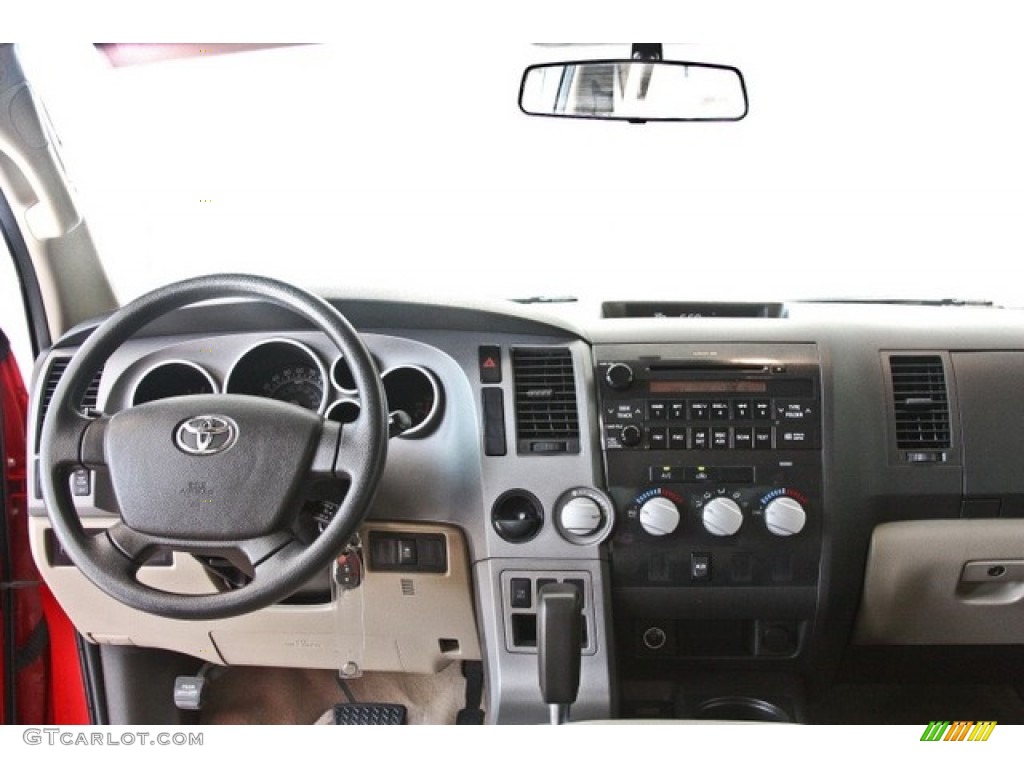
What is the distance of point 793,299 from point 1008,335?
0.45 metres

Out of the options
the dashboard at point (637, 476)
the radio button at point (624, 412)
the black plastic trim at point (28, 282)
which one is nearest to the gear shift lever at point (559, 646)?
the dashboard at point (637, 476)

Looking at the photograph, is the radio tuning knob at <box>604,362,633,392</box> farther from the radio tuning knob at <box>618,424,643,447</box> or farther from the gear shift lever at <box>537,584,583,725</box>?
the gear shift lever at <box>537,584,583,725</box>

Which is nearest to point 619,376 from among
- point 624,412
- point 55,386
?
point 624,412

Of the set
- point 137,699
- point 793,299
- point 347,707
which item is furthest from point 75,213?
point 793,299

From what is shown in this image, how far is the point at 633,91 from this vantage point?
182 centimetres

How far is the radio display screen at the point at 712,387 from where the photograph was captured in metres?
1.57

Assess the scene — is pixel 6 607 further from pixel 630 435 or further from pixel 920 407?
pixel 920 407

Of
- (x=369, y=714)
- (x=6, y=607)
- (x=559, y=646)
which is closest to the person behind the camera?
(x=559, y=646)

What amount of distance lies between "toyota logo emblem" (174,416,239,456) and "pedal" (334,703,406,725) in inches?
41.3

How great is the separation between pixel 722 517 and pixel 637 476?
0.17 m

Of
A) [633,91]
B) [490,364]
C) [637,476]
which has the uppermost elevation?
[633,91]

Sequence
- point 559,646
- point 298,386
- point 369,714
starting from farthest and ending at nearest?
1. point 369,714
2. point 298,386
3. point 559,646

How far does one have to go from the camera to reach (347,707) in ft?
6.68

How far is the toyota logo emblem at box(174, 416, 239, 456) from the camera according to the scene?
48.8 inches
